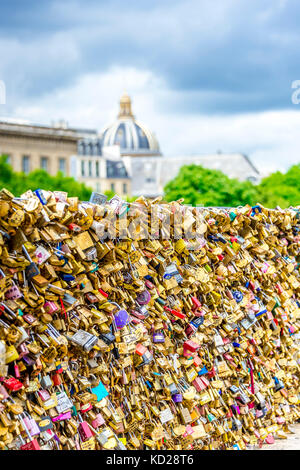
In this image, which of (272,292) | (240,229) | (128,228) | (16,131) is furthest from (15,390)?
(16,131)

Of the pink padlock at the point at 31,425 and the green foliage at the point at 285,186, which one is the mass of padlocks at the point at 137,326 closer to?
the pink padlock at the point at 31,425

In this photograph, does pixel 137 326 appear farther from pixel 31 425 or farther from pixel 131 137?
pixel 131 137

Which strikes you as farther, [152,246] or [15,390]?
[152,246]

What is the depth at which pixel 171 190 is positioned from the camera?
163ft

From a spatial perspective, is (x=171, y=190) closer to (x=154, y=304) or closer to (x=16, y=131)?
(x=16, y=131)

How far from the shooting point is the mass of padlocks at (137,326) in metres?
4.10

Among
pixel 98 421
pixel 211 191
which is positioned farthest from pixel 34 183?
pixel 98 421

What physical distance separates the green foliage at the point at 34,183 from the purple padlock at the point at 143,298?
45.9 m

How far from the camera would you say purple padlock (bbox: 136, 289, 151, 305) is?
5.10 metres

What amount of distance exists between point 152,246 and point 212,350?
4.29ft

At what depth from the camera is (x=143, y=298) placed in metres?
5.11

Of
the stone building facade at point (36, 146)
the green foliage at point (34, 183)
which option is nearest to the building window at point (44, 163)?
the stone building facade at point (36, 146)

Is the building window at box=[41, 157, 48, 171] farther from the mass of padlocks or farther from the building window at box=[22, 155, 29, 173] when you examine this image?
the mass of padlocks

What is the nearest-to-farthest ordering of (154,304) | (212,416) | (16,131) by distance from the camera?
(154,304), (212,416), (16,131)
